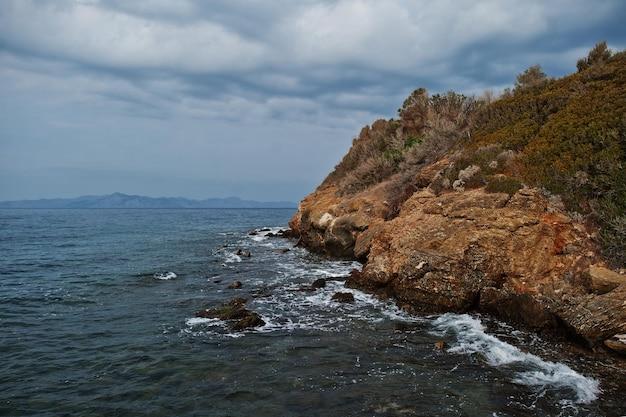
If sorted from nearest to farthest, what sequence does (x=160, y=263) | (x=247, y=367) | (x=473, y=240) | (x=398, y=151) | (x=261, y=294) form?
(x=247, y=367) → (x=473, y=240) → (x=261, y=294) → (x=160, y=263) → (x=398, y=151)

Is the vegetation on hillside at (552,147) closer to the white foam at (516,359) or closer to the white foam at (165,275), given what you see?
the white foam at (516,359)

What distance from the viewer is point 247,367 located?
11.7 metres

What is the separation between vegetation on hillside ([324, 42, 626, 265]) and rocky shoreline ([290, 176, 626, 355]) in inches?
29.3

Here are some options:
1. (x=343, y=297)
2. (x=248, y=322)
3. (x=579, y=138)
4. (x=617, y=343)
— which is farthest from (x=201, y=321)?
(x=579, y=138)

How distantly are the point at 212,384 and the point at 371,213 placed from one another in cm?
1749

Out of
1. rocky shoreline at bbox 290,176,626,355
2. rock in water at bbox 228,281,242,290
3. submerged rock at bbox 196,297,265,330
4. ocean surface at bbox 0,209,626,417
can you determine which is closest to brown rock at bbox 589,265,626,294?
rocky shoreline at bbox 290,176,626,355

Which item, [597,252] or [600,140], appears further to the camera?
[600,140]

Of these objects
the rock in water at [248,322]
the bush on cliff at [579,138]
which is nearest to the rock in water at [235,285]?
the rock in water at [248,322]

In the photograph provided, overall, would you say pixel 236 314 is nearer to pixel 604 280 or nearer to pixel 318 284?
pixel 318 284

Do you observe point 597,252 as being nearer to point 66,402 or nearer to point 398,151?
point 66,402

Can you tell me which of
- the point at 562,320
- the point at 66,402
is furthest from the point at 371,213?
the point at 66,402

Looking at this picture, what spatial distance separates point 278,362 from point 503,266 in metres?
8.60

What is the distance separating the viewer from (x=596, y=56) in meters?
25.8

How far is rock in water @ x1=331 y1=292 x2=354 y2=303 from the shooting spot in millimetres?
17875
